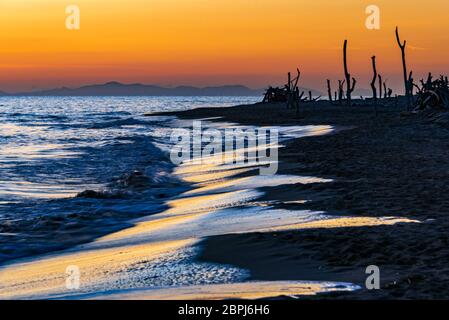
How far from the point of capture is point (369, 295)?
179 inches
